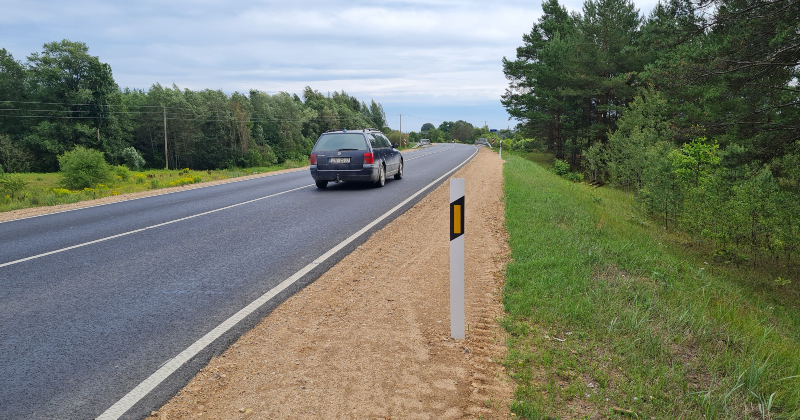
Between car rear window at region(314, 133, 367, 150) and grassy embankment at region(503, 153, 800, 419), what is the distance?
8.43 metres

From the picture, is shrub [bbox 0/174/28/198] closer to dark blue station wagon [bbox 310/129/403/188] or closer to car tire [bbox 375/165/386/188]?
dark blue station wagon [bbox 310/129/403/188]

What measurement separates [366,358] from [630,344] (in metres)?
2.18

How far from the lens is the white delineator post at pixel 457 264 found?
4004 millimetres

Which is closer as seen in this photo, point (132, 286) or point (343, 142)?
point (132, 286)

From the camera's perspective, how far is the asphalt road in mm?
3385

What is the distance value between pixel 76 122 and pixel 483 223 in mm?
64902

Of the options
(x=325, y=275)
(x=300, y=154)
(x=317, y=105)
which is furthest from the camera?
(x=317, y=105)

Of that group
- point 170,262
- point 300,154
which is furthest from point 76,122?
point 170,262

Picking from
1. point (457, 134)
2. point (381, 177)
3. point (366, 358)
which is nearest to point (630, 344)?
point (366, 358)

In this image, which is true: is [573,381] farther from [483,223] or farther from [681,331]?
[483,223]

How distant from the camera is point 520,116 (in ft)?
140

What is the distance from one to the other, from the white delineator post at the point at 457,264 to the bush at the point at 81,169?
33059mm

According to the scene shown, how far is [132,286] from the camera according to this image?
552 cm

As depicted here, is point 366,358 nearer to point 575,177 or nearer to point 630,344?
point 630,344
